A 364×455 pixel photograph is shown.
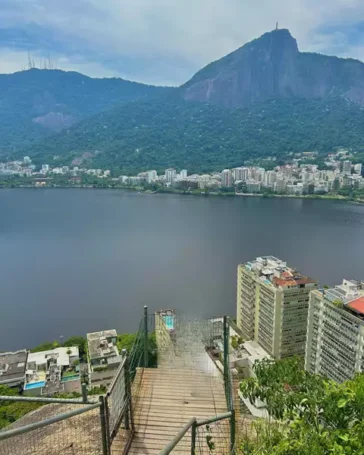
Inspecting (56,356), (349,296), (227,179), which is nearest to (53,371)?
(56,356)

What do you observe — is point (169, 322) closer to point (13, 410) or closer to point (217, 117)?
point (13, 410)

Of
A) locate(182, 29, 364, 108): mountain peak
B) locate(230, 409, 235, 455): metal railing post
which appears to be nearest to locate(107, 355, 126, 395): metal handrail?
locate(230, 409, 235, 455): metal railing post

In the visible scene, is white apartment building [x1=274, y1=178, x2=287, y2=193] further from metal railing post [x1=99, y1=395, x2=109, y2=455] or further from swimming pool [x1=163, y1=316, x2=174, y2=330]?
metal railing post [x1=99, y1=395, x2=109, y2=455]

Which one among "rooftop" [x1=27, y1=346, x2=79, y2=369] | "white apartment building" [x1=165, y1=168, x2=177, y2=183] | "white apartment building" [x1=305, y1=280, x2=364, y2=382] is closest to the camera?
"white apartment building" [x1=305, y1=280, x2=364, y2=382]

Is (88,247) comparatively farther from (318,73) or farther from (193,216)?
(318,73)

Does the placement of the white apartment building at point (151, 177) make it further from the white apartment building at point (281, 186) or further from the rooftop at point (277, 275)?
the rooftop at point (277, 275)

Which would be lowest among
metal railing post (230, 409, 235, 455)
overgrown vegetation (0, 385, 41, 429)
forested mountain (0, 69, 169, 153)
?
overgrown vegetation (0, 385, 41, 429)

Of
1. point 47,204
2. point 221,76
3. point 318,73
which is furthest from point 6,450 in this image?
point 318,73
